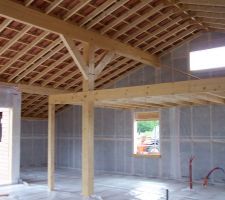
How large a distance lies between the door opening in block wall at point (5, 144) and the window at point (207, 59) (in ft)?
21.3

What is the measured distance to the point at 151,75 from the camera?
1220 cm

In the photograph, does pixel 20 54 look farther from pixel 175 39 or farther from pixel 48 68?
pixel 175 39

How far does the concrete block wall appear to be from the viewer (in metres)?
15.2

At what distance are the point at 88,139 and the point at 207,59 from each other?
5.37 metres

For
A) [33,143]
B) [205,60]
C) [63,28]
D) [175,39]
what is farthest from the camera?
[33,143]

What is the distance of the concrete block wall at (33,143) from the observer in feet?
49.9

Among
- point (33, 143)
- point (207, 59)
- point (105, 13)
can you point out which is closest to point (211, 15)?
point (207, 59)

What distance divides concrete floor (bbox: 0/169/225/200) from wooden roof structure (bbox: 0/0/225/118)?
10.5ft

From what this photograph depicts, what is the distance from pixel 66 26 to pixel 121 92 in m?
2.15

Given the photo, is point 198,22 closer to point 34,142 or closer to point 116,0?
point 116,0

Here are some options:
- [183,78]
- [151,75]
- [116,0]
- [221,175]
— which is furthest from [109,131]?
[116,0]

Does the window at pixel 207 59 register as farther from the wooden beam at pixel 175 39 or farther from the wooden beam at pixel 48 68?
the wooden beam at pixel 48 68

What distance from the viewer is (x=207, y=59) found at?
11.1 m

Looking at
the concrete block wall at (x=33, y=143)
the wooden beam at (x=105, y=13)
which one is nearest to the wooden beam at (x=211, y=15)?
the wooden beam at (x=105, y=13)
